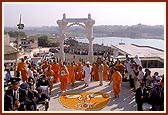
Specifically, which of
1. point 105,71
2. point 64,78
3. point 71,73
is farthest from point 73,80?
point 105,71

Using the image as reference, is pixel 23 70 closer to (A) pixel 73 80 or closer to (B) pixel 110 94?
(A) pixel 73 80

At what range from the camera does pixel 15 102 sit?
707 centimetres

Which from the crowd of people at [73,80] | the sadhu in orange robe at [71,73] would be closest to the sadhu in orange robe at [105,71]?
the crowd of people at [73,80]

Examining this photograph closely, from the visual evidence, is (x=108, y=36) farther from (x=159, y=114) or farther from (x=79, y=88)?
(x=159, y=114)

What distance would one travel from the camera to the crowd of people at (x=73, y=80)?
7.31m

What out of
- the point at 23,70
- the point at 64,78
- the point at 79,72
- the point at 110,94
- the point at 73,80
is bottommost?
the point at 110,94

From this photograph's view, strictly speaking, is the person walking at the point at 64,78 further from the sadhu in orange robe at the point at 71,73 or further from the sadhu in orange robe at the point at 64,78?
the sadhu in orange robe at the point at 71,73

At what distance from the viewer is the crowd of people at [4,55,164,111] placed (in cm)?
731

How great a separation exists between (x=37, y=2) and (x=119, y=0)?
1536mm

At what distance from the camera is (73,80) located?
38.4 ft

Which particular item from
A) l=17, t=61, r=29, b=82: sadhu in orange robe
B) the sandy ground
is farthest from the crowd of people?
the sandy ground

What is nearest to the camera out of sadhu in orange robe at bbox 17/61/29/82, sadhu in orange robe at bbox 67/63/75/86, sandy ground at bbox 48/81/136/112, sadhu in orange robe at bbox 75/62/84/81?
sandy ground at bbox 48/81/136/112

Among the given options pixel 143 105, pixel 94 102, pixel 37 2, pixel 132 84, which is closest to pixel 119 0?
pixel 37 2

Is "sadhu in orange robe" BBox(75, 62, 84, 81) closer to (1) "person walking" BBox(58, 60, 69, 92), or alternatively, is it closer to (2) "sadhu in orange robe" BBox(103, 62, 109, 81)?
(2) "sadhu in orange robe" BBox(103, 62, 109, 81)
